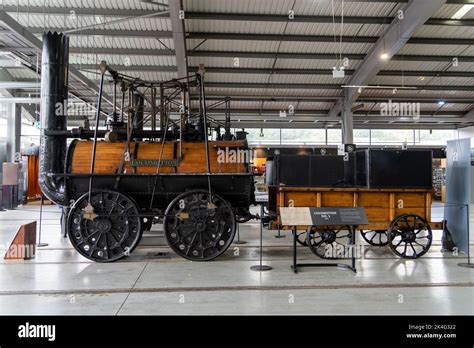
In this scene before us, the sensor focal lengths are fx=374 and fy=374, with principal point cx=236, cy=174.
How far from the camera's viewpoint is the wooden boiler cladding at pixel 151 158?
7.33 meters

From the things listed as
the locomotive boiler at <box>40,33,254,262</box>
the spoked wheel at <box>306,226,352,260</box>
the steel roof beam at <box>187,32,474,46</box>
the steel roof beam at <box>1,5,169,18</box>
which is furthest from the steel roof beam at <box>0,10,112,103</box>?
the spoked wheel at <box>306,226,352,260</box>

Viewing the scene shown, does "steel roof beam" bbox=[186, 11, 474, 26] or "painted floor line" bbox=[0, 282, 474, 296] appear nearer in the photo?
"painted floor line" bbox=[0, 282, 474, 296]

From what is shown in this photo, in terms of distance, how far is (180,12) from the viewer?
11539 mm

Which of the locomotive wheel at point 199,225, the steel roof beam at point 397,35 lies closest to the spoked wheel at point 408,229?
the locomotive wheel at point 199,225

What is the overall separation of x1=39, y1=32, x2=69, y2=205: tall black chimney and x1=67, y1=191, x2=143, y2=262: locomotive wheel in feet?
2.12

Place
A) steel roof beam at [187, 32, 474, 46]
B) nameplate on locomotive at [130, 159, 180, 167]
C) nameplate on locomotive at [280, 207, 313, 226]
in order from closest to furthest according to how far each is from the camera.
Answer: nameplate on locomotive at [280, 207, 313, 226] → nameplate on locomotive at [130, 159, 180, 167] → steel roof beam at [187, 32, 474, 46]

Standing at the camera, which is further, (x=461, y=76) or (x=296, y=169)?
(x=461, y=76)

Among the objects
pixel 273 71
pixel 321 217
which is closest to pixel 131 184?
pixel 321 217

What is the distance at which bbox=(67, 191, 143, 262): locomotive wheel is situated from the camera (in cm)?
702

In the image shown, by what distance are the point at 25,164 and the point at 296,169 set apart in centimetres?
1852

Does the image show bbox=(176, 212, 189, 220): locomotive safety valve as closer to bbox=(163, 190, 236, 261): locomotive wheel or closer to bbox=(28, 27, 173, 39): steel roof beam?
bbox=(163, 190, 236, 261): locomotive wheel

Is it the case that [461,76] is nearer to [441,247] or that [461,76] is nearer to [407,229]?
[441,247]

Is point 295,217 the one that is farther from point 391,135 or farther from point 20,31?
point 391,135
